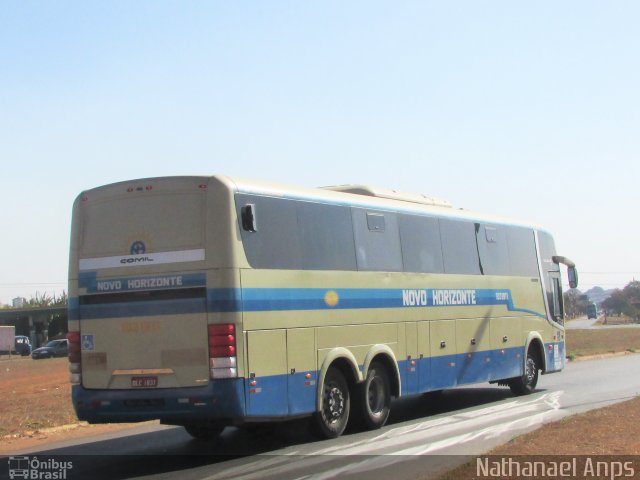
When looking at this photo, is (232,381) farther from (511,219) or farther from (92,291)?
(511,219)

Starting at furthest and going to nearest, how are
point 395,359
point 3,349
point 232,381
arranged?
point 3,349
point 395,359
point 232,381

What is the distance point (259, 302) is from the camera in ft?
40.1

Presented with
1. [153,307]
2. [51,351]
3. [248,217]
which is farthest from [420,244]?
[51,351]

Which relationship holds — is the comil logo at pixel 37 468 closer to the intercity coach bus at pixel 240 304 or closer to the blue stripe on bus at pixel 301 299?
the intercity coach bus at pixel 240 304

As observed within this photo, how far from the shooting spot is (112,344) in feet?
40.5

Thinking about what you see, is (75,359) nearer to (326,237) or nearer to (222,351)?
(222,351)

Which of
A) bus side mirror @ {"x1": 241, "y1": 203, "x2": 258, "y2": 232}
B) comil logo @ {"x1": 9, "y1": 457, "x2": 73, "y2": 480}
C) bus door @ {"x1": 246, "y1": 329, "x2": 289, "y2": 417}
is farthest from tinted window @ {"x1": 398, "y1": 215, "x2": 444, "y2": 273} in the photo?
comil logo @ {"x1": 9, "y1": 457, "x2": 73, "y2": 480}

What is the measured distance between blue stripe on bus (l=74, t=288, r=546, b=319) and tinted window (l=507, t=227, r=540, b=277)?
192 inches

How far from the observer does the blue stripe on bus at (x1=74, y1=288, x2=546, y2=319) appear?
11789mm

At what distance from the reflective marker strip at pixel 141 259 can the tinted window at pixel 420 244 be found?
4.92m

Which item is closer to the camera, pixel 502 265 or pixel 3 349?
pixel 502 265

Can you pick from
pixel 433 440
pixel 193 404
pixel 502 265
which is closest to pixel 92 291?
pixel 193 404

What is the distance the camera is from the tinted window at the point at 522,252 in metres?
20.1

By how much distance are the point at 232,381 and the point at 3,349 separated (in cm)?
6579
